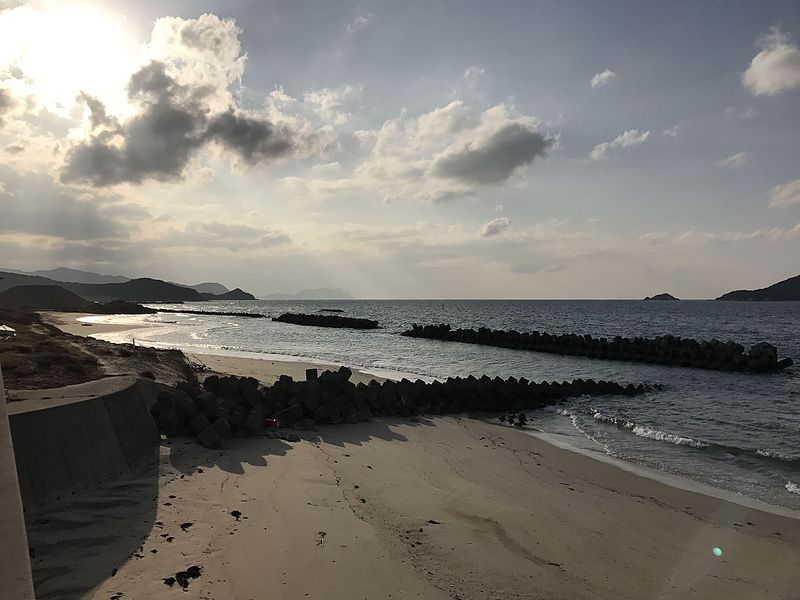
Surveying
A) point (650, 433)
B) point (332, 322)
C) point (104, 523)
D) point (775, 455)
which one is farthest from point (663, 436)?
point (332, 322)

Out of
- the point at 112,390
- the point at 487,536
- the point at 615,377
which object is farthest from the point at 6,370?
the point at 615,377

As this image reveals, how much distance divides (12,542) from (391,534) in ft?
13.1

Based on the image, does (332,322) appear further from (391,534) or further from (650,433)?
(391,534)

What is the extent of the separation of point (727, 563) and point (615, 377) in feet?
66.7

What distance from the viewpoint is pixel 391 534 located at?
19.6ft

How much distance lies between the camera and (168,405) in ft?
32.0

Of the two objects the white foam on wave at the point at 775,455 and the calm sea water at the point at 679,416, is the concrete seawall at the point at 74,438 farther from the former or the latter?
the white foam on wave at the point at 775,455

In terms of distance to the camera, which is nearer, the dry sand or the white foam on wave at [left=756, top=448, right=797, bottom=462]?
the dry sand

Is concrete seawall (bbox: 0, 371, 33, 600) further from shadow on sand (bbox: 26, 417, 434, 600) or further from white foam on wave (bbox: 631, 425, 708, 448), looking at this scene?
white foam on wave (bbox: 631, 425, 708, 448)

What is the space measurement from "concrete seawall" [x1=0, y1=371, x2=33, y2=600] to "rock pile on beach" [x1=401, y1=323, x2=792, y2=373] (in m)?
32.6

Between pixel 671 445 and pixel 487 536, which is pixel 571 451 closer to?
pixel 671 445

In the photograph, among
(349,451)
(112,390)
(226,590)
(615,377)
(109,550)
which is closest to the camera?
(226,590)

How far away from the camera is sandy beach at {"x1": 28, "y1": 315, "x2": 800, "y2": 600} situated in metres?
4.83

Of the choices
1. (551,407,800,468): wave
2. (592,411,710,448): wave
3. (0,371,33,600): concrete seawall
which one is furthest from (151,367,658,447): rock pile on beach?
(0,371,33,600): concrete seawall
